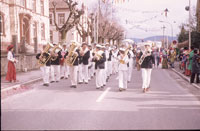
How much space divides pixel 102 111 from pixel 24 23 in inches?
1023

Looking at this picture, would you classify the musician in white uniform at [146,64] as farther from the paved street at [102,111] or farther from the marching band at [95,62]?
the paved street at [102,111]

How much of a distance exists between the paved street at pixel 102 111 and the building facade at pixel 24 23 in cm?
1120

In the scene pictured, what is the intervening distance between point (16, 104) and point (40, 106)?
897mm

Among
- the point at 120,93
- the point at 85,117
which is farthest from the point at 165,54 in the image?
the point at 85,117

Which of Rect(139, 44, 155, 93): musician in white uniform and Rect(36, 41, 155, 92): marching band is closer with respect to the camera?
Rect(139, 44, 155, 93): musician in white uniform

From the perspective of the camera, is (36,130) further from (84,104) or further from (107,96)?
(107,96)

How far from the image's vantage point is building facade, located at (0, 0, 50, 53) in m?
23.8

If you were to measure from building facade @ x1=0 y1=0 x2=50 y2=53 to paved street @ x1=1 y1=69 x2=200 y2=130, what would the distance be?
36.8 ft

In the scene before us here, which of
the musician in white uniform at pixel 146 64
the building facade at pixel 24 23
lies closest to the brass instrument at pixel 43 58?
the musician in white uniform at pixel 146 64

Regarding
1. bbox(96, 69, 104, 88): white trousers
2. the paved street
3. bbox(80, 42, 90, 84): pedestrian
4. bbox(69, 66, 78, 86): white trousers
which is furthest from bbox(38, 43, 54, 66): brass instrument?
bbox(96, 69, 104, 88): white trousers

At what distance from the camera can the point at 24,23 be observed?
30375mm

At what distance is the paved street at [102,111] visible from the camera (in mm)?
5691

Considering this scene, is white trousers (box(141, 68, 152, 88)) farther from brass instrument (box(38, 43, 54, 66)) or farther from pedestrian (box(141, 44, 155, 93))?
brass instrument (box(38, 43, 54, 66))

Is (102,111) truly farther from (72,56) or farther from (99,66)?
(72,56)
